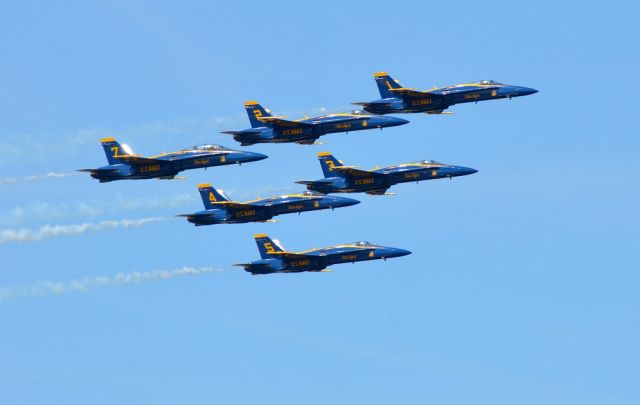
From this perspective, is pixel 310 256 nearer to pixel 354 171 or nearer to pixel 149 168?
pixel 354 171

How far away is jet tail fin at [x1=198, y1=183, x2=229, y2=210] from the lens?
6132 inches

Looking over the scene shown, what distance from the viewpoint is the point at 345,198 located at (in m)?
157

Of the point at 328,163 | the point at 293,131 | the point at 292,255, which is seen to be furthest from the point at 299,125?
the point at 292,255

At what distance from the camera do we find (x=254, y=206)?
6078 inches

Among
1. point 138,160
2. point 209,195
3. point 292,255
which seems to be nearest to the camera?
point 138,160

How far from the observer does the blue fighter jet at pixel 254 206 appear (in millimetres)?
153375

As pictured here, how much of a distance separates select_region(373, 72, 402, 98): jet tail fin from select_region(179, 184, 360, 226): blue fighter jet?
11.8 m

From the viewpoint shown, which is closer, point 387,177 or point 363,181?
point 363,181

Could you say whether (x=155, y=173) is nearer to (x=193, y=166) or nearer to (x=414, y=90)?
(x=193, y=166)

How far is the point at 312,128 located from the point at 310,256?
13.5 m

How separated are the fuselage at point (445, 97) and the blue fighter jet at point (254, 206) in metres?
10.7

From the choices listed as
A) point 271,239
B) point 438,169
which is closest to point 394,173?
point 438,169

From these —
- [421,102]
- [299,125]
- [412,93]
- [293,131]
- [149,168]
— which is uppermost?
[412,93]

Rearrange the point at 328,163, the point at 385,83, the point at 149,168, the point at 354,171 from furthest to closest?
the point at 328,163, the point at 385,83, the point at 354,171, the point at 149,168
